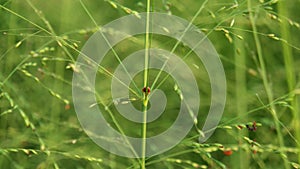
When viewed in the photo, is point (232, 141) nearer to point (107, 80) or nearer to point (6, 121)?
point (107, 80)

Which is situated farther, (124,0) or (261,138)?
(124,0)

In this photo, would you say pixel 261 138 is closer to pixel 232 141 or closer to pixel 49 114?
pixel 232 141

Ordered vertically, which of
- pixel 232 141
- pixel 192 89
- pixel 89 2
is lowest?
pixel 232 141

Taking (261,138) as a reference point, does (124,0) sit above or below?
above

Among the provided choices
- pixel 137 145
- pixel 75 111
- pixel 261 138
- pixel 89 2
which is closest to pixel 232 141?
pixel 261 138

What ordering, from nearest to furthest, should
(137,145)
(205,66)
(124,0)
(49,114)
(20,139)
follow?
(137,145) → (20,139) → (49,114) → (205,66) → (124,0)

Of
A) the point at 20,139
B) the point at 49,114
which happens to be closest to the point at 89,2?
the point at 49,114

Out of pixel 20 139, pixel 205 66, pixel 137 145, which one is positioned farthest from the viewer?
pixel 205 66

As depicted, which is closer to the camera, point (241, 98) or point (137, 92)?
point (137, 92)

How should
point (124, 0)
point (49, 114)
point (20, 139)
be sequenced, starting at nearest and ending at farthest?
point (20, 139) → point (49, 114) → point (124, 0)
